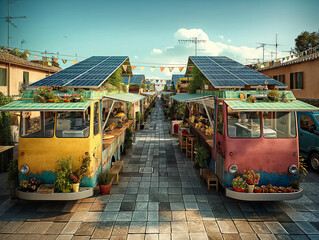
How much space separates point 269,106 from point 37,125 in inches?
277

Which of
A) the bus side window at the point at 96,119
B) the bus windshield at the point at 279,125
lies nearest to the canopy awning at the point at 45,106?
the bus side window at the point at 96,119


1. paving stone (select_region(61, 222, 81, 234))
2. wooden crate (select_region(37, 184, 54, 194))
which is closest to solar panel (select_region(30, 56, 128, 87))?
wooden crate (select_region(37, 184, 54, 194))

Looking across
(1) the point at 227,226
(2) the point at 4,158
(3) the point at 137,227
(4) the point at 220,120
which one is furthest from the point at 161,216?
(2) the point at 4,158

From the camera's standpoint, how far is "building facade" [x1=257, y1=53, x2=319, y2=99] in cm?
1667

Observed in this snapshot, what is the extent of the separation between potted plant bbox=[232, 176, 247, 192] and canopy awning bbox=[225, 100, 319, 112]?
81.6 inches

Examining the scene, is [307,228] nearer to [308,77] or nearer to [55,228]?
[55,228]

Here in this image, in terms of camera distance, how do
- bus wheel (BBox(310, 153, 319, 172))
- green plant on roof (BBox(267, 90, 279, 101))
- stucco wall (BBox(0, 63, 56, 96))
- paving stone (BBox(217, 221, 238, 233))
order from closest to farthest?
paving stone (BBox(217, 221, 238, 233))
green plant on roof (BBox(267, 90, 279, 101))
bus wheel (BBox(310, 153, 319, 172))
stucco wall (BBox(0, 63, 56, 96))

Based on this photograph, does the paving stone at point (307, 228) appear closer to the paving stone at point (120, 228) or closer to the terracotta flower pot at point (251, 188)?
the terracotta flower pot at point (251, 188)

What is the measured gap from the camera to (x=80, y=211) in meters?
6.63

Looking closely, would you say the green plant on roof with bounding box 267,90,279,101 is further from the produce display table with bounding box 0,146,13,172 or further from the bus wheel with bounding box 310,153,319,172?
the produce display table with bounding box 0,146,13,172

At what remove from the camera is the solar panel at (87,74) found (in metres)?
9.79

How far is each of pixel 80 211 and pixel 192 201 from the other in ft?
11.7

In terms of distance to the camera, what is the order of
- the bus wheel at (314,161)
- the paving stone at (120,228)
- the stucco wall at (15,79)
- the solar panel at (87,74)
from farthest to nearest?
the stucco wall at (15,79) → the bus wheel at (314,161) → the solar panel at (87,74) → the paving stone at (120,228)

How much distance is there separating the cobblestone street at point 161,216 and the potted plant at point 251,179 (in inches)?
36.2
